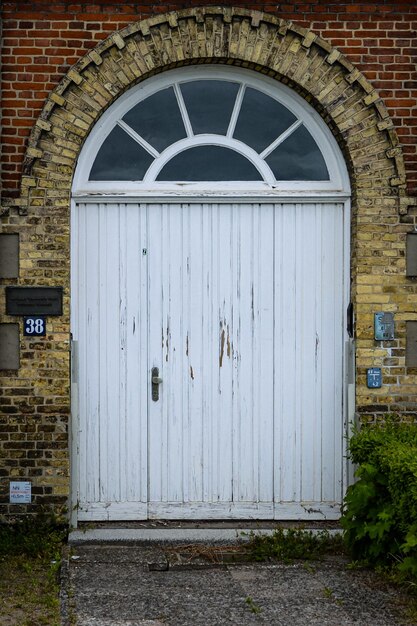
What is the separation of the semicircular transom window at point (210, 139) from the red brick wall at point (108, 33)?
66cm

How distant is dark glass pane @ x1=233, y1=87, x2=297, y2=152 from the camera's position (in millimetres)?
8336

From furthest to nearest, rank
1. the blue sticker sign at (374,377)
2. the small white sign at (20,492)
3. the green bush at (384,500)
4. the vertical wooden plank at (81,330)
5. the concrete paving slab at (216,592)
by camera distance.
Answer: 1. the vertical wooden plank at (81,330)
2. the blue sticker sign at (374,377)
3. the small white sign at (20,492)
4. the green bush at (384,500)
5. the concrete paving slab at (216,592)

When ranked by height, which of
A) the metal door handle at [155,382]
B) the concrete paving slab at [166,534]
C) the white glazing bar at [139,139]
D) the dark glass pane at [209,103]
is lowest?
the concrete paving slab at [166,534]

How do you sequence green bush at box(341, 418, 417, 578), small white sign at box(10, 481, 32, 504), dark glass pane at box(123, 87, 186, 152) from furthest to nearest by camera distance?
dark glass pane at box(123, 87, 186, 152) → small white sign at box(10, 481, 32, 504) → green bush at box(341, 418, 417, 578)

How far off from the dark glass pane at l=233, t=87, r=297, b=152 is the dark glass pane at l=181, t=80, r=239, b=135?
120 mm

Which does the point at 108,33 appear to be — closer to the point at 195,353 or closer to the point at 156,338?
the point at 156,338

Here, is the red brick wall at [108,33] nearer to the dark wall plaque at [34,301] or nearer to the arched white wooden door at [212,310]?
the arched white wooden door at [212,310]

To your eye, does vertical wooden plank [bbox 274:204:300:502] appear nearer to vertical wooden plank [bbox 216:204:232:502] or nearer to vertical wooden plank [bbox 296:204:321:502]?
vertical wooden plank [bbox 296:204:321:502]

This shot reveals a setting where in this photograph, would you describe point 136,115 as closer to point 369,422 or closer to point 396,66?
point 396,66

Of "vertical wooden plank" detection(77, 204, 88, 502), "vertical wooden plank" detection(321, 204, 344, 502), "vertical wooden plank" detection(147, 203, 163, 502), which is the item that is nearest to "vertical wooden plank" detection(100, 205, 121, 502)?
"vertical wooden plank" detection(77, 204, 88, 502)

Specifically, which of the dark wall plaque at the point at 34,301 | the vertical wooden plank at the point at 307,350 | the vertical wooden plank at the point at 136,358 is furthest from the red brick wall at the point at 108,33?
the vertical wooden plank at the point at 136,358

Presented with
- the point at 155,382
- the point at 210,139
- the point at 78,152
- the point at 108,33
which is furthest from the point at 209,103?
the point at 155,382

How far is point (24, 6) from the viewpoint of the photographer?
8016 millimetres

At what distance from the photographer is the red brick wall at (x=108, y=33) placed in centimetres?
797
